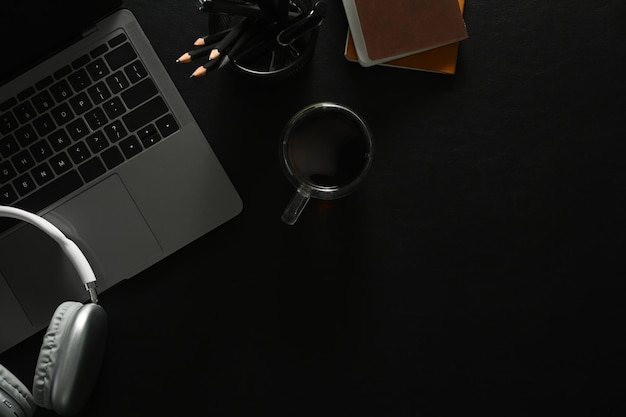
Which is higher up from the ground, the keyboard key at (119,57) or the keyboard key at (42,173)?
the keyboard key at (119,57)

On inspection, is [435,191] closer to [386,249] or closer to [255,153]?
[386,249]

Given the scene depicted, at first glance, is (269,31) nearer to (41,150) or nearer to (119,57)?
(119,57)

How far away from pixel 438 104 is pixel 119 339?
1.49ft

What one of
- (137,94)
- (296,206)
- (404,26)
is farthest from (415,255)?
(137,94)

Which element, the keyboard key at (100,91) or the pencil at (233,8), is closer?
the pencil at (233,8)

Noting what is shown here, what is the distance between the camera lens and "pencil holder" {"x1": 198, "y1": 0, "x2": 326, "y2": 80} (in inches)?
25.0

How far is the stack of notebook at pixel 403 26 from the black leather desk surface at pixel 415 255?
0.03m

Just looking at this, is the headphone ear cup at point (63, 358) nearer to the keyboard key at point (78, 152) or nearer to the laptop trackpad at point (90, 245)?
the laptop trackpad at point (90, 245)

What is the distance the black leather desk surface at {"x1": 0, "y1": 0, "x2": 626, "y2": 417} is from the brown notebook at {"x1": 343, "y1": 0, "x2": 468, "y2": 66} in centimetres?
3

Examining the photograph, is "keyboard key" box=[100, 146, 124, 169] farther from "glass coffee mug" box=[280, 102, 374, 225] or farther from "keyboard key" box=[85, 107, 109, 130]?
"glass coffee mug" box=[280, 102, 374, 225]

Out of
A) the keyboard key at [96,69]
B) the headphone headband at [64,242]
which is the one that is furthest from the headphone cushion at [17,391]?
the keyboard key at [96,69]

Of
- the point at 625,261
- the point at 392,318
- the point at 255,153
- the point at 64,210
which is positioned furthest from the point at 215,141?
the point at 625,261

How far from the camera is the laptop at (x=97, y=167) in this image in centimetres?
72

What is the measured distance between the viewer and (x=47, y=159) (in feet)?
2.35
